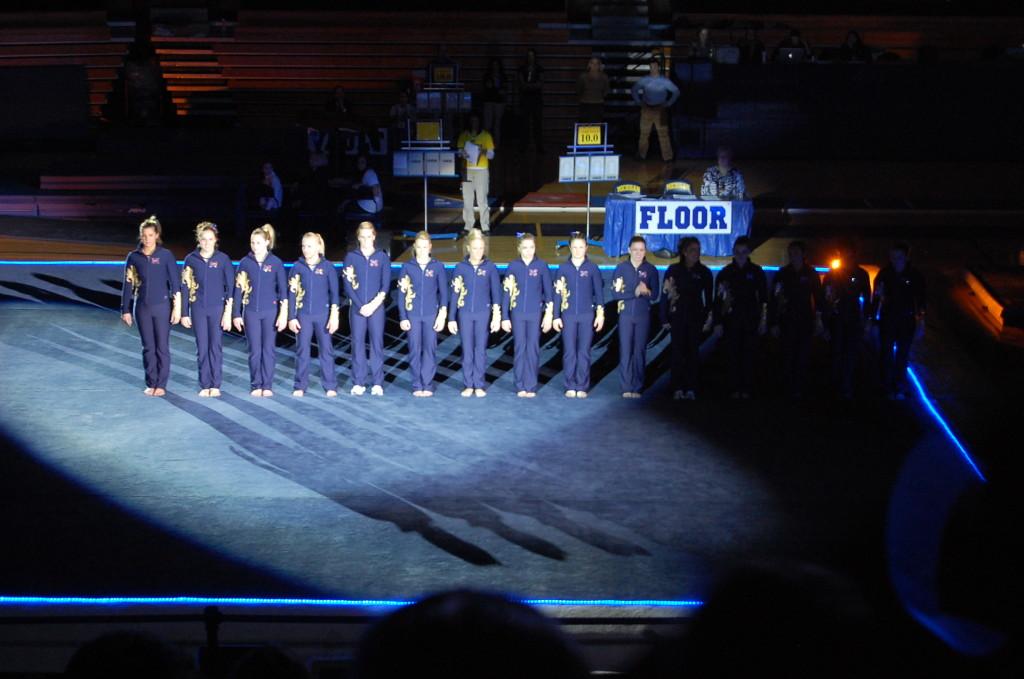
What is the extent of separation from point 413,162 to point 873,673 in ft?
51.6

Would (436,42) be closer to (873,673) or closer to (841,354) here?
(841,354)

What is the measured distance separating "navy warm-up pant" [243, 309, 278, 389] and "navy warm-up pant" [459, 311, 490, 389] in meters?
1.89

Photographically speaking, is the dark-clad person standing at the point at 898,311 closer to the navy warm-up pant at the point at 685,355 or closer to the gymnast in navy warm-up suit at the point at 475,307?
the navy warm-up pant at the point at 685,355

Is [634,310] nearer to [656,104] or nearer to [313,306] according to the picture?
[313,306]

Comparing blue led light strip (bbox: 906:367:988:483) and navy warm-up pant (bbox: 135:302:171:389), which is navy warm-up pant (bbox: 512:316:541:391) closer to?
navy warm-up pant (bbox: 135:302:171:389)

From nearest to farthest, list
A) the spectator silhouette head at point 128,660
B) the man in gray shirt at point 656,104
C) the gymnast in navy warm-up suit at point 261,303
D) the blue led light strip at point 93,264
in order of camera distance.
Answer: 1. the spectator silhouette head at point 128,660
2. the gymnast in navy warm-up suit at point 261,303
3. the blue led light strip at point 93,264
4. the man in gray shirt at point 656,104

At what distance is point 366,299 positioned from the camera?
11.9 metres

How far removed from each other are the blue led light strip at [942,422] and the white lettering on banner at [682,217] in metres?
4.32

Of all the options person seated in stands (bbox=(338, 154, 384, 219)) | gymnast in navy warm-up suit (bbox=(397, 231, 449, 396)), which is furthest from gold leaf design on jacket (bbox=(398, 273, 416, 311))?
A: person seated in stands (bbox=(338, 154, 384, 219))

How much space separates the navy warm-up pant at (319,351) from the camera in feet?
38.9

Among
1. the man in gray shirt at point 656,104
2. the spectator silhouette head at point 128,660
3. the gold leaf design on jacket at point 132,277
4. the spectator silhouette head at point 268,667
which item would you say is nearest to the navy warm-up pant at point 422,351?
the gold leaf design on jacket at point 132,277

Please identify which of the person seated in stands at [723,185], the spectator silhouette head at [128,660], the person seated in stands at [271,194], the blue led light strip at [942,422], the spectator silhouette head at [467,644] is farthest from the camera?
the person seated in stands at [271,194]

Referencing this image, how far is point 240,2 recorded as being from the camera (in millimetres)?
27031

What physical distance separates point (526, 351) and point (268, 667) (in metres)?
9.31
